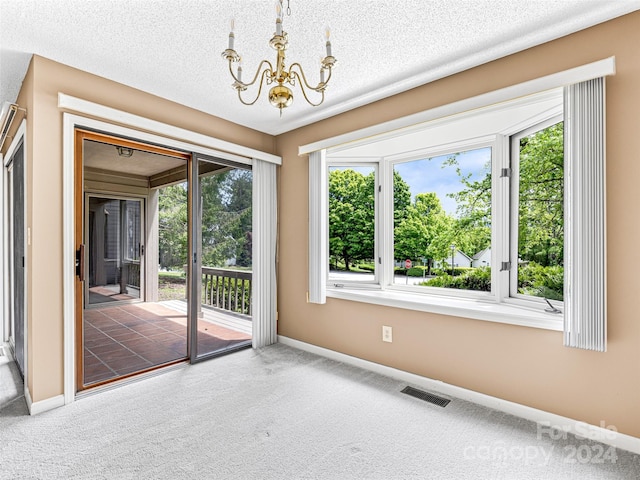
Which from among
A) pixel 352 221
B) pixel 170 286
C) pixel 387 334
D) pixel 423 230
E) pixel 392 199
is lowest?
pixel 387 334

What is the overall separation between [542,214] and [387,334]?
1577 millimetres

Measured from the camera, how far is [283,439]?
6.53 ft

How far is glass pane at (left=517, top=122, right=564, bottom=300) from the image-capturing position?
237 centimetres

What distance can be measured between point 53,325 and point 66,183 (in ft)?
3.36

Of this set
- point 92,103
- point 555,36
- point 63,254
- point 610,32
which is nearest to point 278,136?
point 92,103

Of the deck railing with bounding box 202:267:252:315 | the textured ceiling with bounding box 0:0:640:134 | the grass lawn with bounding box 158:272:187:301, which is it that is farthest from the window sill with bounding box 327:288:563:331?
the grass lawn with bounding box 158:272:187:301

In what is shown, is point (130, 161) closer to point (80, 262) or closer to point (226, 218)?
point (226, 218)

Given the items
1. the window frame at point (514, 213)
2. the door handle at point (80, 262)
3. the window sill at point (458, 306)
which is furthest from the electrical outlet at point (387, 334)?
the door handle at point (80, 262)

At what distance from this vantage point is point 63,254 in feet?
7.73

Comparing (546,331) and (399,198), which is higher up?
(399,198)

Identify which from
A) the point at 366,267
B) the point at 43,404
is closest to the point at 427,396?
the point at 366,267

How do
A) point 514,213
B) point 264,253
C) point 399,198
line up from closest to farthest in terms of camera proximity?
point 514,213
point 399,198
point 264,253

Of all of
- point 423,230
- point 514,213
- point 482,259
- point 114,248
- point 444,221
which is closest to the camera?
point 514,213

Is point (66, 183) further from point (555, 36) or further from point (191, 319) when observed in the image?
point (555, 36)
